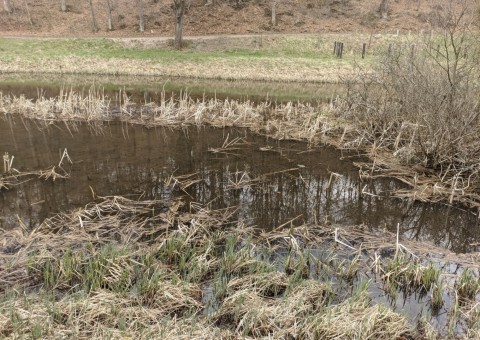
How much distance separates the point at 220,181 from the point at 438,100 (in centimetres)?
594

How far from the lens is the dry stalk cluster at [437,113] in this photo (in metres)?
9.07

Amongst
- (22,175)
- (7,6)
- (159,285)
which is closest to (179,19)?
(7,6)

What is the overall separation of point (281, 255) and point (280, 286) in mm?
963

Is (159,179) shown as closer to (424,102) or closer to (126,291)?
(126,291)

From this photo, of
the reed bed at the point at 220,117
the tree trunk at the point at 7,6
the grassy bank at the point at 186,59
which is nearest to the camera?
the reed bed at the point at 220,117

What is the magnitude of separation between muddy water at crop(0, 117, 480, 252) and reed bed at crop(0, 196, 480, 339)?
0.87 metres

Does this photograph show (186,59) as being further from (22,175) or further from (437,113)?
(437,113)

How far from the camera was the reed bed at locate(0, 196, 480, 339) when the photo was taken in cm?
454

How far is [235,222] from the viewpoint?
760 cm

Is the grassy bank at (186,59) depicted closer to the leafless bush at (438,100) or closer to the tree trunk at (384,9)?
the tree trunk at (384,9)

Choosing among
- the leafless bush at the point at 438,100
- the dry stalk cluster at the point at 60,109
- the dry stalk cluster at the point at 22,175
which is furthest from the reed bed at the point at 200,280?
the dry stalk cluster at the point at 60,109

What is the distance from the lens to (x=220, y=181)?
9.73 meters

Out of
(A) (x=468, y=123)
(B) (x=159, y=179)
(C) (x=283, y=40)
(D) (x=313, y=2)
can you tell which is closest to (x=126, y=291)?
(B) (x=159, y=179)

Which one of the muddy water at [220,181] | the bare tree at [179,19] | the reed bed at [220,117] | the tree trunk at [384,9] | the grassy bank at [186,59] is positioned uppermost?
the tree trunk at [384,9]
